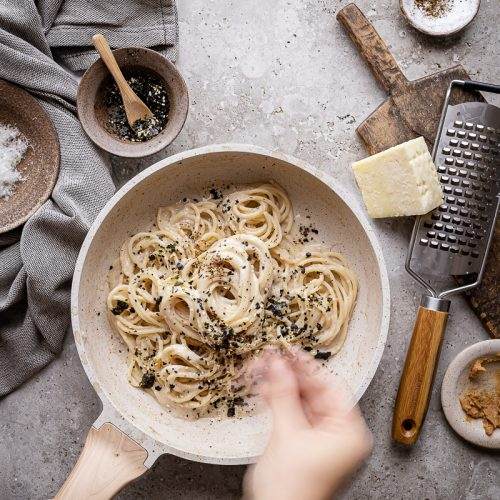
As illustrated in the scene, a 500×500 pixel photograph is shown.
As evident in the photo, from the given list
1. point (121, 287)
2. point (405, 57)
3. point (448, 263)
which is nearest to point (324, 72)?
point (405, 57)

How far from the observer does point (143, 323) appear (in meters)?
3.11

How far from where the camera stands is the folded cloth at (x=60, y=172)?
309 cm

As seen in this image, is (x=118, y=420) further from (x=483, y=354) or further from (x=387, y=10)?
(x=387, y=10)

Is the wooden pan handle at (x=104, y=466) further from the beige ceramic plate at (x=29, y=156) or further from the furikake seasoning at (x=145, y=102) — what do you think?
the furikake seasoning at (x=145, y=102)

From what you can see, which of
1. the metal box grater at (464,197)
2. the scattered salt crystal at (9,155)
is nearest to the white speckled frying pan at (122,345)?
the metal box grater at (464,197)

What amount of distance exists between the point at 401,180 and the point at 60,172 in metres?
1.49

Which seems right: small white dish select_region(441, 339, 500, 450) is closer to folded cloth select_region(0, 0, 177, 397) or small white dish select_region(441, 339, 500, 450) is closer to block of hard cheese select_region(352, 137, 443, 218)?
block of hard cheese select_region(352, 137, 443, 218)

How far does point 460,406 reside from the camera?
3207 mm

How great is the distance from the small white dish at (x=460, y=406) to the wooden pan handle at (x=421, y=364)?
0.13 meters

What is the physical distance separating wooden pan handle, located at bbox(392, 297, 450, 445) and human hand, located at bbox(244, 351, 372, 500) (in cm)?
58

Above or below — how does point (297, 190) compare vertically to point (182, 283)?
above

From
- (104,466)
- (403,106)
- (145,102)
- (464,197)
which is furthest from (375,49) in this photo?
(104,466)

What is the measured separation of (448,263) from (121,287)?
4.67ft

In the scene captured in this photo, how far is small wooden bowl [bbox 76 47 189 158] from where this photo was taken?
3100 mm
